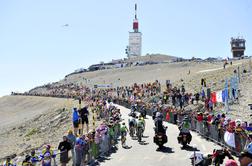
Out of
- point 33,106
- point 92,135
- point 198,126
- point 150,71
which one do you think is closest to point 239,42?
point 150,71

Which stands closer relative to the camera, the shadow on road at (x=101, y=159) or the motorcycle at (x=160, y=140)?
the shadow on road at (x=101, y=159)

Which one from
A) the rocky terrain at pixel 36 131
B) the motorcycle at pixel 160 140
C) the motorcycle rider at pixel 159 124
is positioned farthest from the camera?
the rocky terrain at pixel 36 131

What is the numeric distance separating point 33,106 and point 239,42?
65.7 meters

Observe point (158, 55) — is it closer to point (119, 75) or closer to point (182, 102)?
point (119, 75)

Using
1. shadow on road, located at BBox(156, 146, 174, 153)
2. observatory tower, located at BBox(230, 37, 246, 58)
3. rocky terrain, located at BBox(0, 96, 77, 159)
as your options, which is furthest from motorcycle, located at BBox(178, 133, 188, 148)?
observatory tower, located at BBox(230, 37, 246, 58)

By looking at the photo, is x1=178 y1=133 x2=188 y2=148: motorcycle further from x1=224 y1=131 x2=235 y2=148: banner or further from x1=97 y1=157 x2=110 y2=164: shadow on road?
x1=97 y1=157 x2=110 y2=164: shadow on road

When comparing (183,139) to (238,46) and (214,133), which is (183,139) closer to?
(214,133)

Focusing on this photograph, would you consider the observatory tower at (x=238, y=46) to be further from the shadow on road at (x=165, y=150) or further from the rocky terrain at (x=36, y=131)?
the shadow on road at (x=165, y=150)

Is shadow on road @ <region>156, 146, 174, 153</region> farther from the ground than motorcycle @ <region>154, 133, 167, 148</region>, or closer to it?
closer to it

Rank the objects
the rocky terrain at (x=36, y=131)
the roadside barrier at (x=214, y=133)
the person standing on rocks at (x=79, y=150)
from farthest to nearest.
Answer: the rocky terrain at (x=36, y=131) < the roadside barrier at (x=214, y=133) < the person standing on rocks at (x=79, y=150)

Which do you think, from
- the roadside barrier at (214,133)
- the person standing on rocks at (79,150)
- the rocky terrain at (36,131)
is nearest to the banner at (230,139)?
the roadside barrier at (214,133)

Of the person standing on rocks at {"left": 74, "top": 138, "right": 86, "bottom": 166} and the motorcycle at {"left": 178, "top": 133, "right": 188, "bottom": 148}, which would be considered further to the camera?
the motorcycle at {"left": 178, "top": 133, "right": 188, "bottom": 148}

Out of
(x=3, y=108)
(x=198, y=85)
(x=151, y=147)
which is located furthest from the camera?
(x=3, y=108)

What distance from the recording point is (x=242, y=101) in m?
36.5
